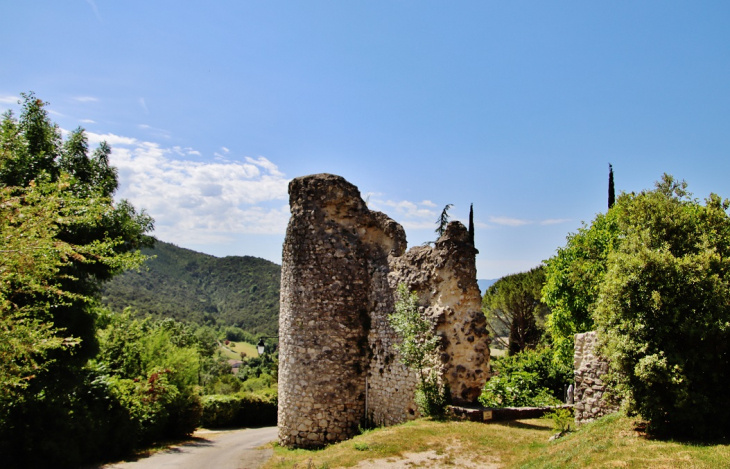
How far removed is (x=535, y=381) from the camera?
61.0 feet

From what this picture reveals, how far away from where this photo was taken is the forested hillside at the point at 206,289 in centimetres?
7875

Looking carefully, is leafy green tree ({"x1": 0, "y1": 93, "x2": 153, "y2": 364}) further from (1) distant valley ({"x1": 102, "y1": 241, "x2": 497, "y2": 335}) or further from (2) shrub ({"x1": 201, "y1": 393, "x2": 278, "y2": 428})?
(1) distant valley ({"x1": 102, "y1": 241, "x2": 497, "y2": 335})

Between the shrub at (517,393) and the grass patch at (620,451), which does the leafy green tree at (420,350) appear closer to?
the grass patch at (620,451)

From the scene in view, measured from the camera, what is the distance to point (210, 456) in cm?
1587


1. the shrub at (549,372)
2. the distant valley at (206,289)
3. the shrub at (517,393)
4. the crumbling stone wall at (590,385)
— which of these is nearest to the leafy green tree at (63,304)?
the crumbling stone wall at (590,385)

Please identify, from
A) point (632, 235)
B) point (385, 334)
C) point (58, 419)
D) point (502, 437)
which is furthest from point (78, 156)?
point (632, 235)

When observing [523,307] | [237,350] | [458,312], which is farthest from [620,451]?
[237,350]

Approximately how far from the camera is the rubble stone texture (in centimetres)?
1364

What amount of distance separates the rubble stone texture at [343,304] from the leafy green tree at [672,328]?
4533 millimetres

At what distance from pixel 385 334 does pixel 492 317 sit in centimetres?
2856

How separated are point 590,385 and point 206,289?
94.3 m

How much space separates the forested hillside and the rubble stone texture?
60482 millimetres

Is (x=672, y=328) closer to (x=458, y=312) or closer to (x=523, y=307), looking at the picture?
(x=458, y=312)

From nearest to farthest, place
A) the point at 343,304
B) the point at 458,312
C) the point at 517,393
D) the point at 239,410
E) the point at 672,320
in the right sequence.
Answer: the point at 672,320 < the point at 458,312 < the point at 343,304 < the point at 517,393 < the point at 239,410
